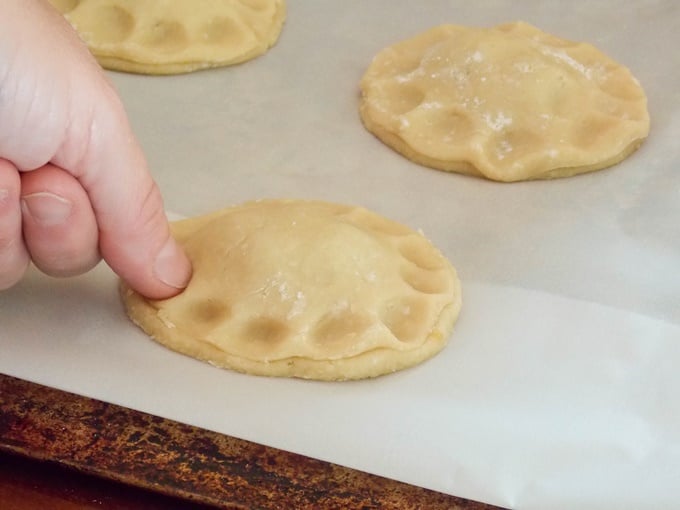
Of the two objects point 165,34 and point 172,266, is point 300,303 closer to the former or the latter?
point 172,266

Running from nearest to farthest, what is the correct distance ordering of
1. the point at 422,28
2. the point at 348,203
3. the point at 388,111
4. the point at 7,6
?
the point at 7,6, the point at 348,203, the point at 388,111, the point at 422,28

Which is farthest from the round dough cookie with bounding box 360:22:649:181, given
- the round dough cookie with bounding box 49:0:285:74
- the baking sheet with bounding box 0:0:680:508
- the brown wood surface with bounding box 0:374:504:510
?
the brown wood surface with bounding box 0:374:504:510

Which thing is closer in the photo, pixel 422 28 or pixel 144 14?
pixel 144 14

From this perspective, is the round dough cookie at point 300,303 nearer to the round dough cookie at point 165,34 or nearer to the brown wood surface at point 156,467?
the brown wood surface at point 156,467

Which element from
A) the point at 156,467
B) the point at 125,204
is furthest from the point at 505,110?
the point at 156,467

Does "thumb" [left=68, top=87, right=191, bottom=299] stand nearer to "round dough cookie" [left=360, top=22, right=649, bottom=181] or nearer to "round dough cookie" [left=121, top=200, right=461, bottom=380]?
"round dough cookie" [left=121, top=200, right=461, bottom=380]

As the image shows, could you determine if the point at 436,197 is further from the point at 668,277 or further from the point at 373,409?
the point at 373,409

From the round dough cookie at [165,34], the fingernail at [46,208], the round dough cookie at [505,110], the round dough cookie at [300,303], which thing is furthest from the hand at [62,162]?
the round dough cookie at [165,34]

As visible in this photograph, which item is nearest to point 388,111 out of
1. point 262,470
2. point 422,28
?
point 422,28
